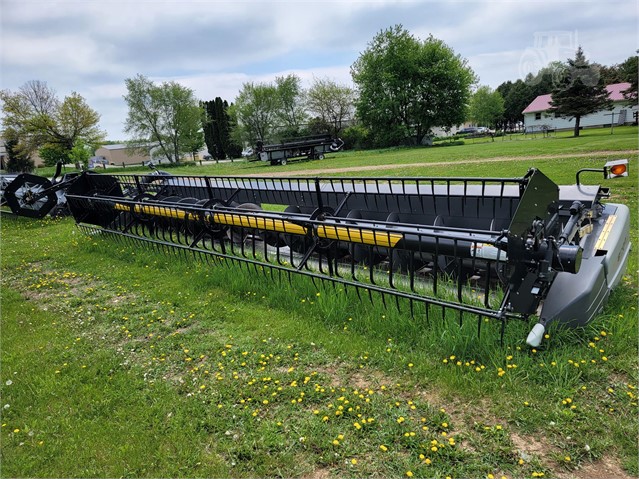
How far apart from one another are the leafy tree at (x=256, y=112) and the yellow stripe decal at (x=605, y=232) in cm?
4643

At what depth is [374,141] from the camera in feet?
159

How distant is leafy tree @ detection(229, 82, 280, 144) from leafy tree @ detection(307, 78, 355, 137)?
640cm

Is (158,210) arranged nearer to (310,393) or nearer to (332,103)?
(310,393)

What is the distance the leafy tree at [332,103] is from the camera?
53106 millimetres

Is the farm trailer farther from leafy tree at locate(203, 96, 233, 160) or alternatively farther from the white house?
leafy tree at locate(203, 96, 233, 160)

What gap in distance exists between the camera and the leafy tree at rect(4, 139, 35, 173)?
45562 mm

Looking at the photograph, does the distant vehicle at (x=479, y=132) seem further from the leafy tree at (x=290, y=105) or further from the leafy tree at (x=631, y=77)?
the leafy tree at (x=290, y=105)

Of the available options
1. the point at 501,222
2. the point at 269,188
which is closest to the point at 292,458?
the point at 501,222

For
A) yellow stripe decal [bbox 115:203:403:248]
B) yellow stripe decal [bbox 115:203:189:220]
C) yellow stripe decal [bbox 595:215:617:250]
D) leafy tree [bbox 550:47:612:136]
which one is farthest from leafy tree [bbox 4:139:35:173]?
leafy tree [bbox 550:47:612:136]

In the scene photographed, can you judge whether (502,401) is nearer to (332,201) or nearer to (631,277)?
(631,277)

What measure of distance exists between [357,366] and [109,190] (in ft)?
22.5

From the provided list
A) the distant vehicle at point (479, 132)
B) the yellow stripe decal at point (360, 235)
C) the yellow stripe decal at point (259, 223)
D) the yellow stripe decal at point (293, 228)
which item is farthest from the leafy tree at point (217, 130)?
the yellow stripe decal at point (360, 235)

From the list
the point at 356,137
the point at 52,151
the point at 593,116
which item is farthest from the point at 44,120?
the point at 593,116

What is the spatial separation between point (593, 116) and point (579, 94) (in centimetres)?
1222
